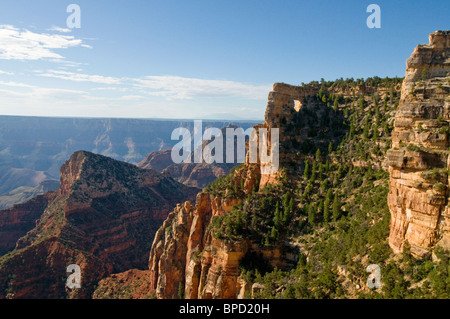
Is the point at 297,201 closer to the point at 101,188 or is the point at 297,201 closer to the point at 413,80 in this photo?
the point at 413,80

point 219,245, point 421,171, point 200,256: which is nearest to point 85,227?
point 200,256

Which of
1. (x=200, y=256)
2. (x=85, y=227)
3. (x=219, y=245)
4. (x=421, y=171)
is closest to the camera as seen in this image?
(x=421, y=171)

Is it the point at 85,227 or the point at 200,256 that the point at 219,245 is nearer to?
the point at 200,256

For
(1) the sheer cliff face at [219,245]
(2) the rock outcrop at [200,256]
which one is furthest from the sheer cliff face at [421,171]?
(2) the rock outcrop at [200,256]

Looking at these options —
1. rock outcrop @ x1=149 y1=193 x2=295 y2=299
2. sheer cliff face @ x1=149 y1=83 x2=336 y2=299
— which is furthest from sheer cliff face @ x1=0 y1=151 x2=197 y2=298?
rock outcrop @ x1=149 y1=193 x2=295 y2=299

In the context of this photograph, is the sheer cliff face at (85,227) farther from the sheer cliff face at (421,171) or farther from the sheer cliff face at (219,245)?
the sheer cliff face at (421,171)
